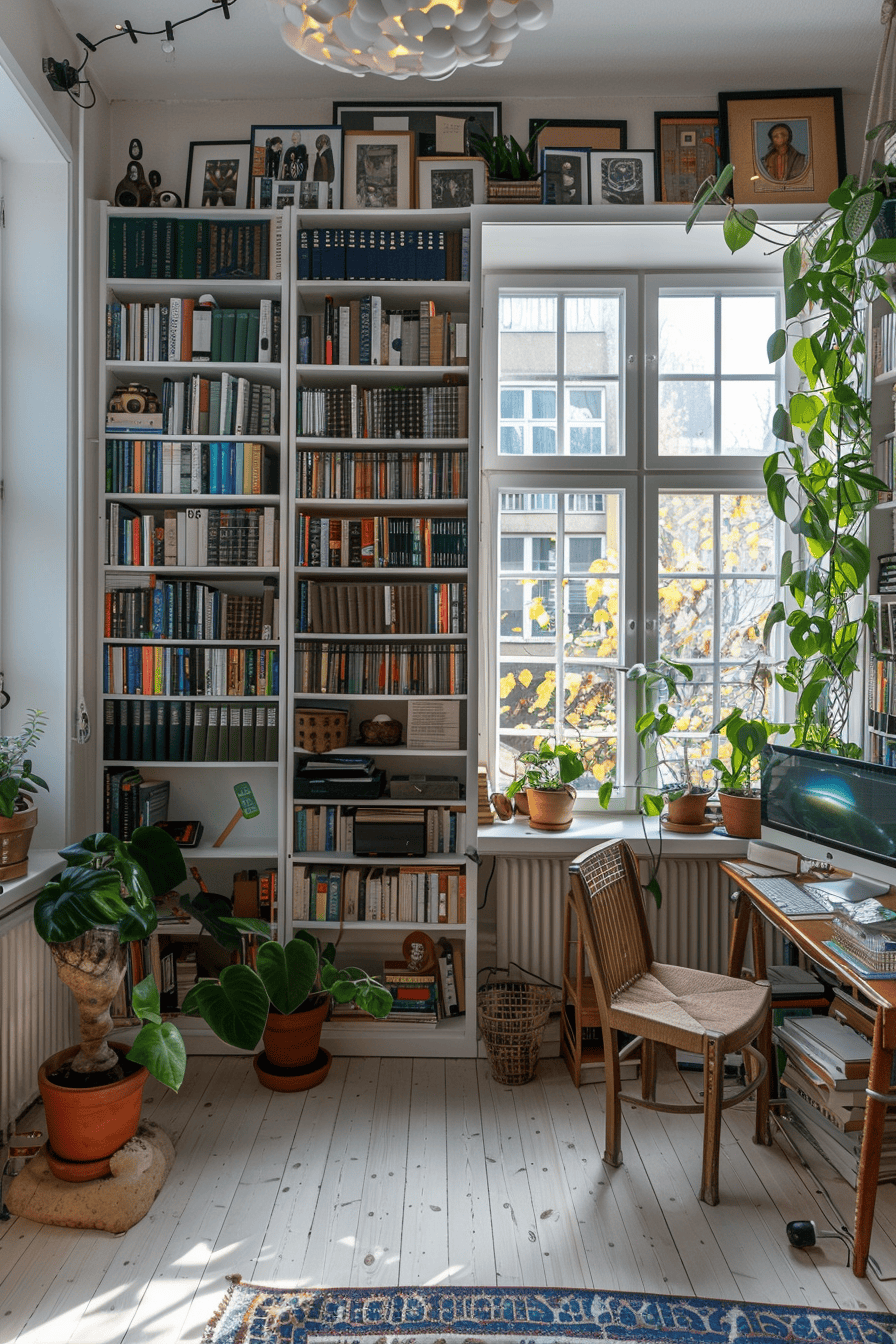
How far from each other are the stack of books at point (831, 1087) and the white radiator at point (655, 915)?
2.15 ft

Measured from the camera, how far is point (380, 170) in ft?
10.7

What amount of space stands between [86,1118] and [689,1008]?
1.64 m

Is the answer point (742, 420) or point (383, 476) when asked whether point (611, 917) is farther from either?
point (742, 420)

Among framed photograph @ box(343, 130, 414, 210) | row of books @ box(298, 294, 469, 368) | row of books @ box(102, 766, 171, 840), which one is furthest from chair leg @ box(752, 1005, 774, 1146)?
framed photograph @ box(343, 130, 414, 210)

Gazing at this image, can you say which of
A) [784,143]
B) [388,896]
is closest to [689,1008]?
[388,896]

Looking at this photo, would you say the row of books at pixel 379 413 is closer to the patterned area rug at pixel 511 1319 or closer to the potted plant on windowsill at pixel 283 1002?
the potted plant on windowsill at pixel 283 1002

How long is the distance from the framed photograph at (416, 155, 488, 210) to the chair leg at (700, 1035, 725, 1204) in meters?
2.85

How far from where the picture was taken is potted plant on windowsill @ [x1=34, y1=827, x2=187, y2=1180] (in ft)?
7.57

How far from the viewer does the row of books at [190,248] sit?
3.15 meters

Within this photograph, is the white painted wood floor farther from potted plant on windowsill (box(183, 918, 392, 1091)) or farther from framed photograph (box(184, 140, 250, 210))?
framed photograph (box(184, 140, 250, 210))

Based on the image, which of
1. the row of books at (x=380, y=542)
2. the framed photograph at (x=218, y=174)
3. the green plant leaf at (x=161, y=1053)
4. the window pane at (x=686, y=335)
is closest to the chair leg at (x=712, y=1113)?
the green plant leaf at (x=161, y=1053)

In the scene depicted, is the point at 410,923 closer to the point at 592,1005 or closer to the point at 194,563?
the point at 592,1005

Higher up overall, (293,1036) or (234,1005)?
(234,1005)

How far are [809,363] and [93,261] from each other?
2.47 meters
